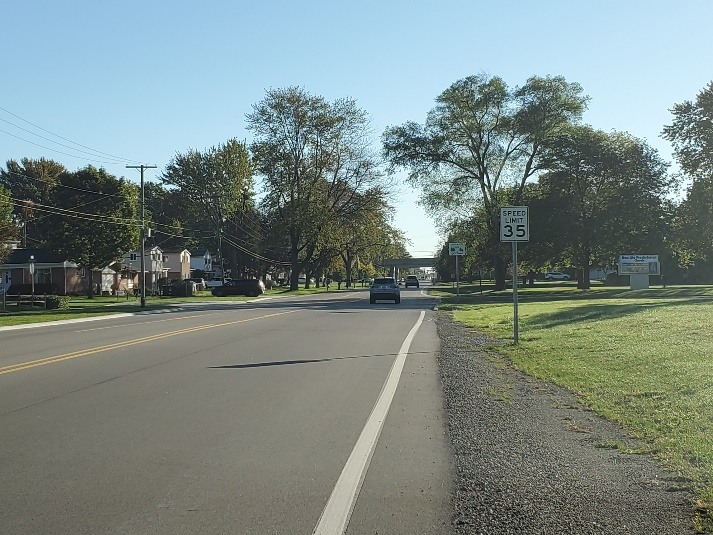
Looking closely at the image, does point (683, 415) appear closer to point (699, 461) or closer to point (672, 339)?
point (699, 461)

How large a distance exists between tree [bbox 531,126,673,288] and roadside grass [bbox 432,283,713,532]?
32.9 metres

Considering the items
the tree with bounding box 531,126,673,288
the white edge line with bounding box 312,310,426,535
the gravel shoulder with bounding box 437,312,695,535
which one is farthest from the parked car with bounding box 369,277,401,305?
the gravel shoulder with bounding box 437,312,695,535

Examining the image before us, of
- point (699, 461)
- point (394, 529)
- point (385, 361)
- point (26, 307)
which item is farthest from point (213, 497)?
point (26, 307)

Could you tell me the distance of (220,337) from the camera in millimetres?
22609

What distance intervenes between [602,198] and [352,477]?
187 ft

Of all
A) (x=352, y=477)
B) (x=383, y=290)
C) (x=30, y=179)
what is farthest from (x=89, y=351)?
(x=30, y=179)

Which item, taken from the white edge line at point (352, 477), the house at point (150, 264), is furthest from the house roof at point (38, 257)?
the white edge line at point (352, 477)

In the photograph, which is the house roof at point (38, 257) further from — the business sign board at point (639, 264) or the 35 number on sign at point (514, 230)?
the 35 number on sign at point (514, 230)

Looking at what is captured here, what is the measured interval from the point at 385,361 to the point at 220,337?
7.66 meters

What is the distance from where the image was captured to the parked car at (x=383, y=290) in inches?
1895

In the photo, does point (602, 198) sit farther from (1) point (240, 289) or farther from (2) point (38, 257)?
(2) point (38, 257)

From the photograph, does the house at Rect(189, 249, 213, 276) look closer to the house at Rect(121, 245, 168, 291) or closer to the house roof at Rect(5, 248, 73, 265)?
the house at Rect(121, 245, 168, 291)

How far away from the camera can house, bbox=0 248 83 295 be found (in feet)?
237

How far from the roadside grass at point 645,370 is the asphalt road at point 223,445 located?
83.6 inches
